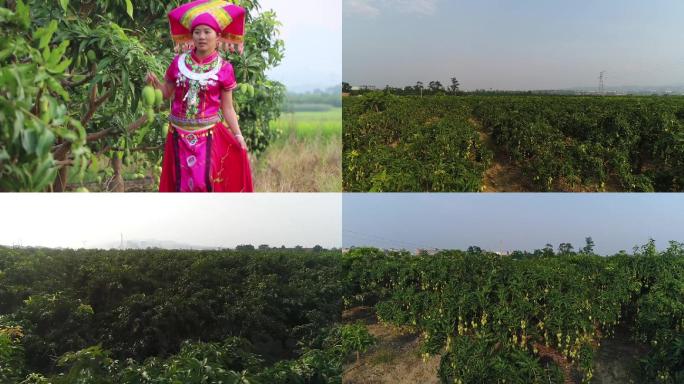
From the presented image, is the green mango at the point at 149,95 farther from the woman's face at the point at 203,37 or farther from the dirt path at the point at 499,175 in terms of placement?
the dirt path at the point at 499,175

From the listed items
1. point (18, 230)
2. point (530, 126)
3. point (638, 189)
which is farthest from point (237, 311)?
point (638, 189)

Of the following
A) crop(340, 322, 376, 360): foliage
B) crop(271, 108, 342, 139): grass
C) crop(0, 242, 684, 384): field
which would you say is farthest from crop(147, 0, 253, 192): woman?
crop(340, 322, 376, 360): foliage

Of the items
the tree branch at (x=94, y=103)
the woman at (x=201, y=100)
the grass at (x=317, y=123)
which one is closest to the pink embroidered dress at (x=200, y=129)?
the woman at (x=201, y=100)

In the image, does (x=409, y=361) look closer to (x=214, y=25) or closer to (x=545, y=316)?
(x=545, y=316)

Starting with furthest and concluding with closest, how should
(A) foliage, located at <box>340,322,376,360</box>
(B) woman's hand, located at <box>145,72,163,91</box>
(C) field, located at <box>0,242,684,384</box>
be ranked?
(A) foliage, located at <box>340,322,376,360</box> < (C) field, located at <box>0,242,684,384</box> < (B) woman's hand, located at <box>145,72,163,91</box>

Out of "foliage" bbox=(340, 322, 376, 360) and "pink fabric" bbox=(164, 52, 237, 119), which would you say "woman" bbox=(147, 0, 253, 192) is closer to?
"pink fabric" bbox=(164, 52, 237, 119)

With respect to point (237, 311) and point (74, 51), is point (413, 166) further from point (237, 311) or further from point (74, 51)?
point (74, 51)

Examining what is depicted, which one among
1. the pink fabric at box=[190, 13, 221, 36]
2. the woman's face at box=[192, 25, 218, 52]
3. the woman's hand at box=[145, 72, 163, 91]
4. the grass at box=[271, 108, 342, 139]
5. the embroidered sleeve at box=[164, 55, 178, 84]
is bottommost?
the grass at box=[271, 108, 342, 139]
